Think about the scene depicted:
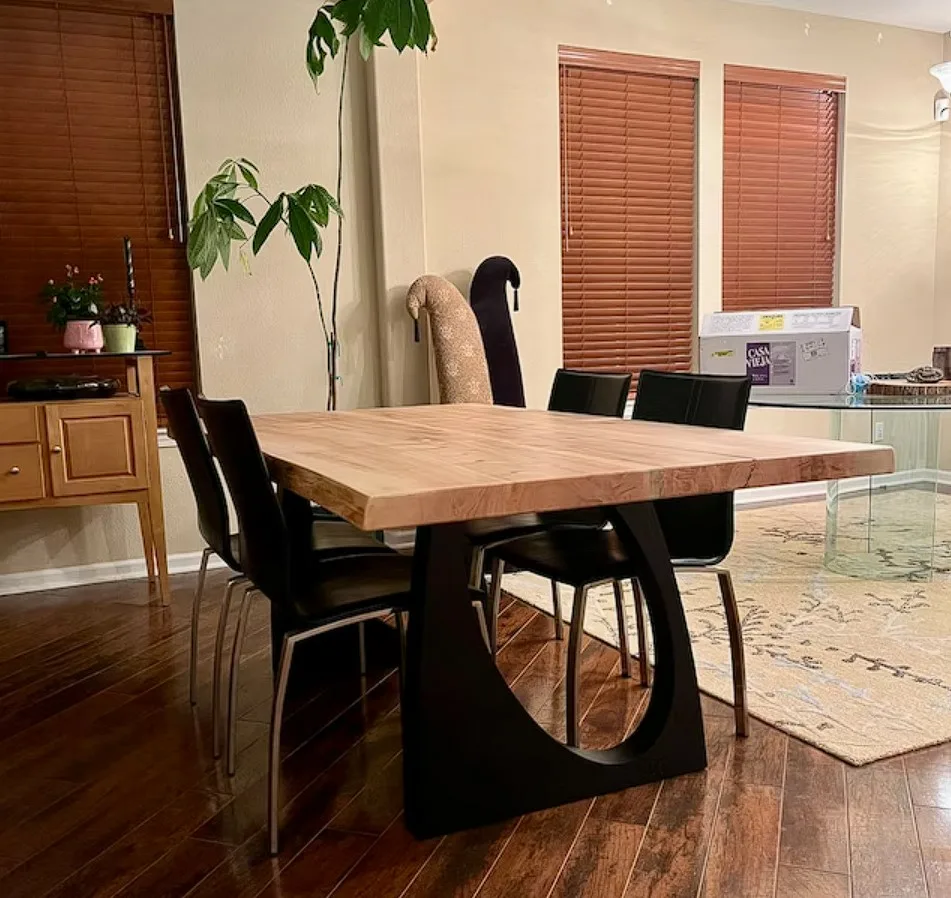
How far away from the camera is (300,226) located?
12.3ft

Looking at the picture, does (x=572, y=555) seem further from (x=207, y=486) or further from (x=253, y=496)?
(x=207, y=486)

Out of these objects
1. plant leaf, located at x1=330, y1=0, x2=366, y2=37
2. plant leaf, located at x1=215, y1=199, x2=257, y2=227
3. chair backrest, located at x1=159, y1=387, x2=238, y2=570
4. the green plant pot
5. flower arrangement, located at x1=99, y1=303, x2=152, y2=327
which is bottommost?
chair backrest, located at x1=159, y1=387, x2=238, y2=570

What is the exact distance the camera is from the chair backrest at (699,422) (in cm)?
235

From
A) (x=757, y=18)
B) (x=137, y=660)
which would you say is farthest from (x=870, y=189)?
(x=137, y=660)

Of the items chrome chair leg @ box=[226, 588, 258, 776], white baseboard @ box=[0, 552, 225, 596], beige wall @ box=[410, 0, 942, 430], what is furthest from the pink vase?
chrome chair leg @ box=[226, 588, 258, 776]

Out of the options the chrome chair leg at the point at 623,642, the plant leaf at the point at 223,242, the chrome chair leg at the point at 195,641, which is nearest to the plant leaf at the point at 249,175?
the plant leaf at the point at 223,242

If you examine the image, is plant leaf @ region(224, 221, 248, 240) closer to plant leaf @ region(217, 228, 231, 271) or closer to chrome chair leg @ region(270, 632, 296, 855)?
plant leaf @ region(217, 228, 231, 271)

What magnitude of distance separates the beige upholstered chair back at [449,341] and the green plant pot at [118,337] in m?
1.16

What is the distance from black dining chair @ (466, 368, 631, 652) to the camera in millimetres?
2613

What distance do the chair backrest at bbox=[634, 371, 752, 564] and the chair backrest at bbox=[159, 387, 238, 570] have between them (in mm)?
1087

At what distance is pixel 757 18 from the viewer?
5055 mm

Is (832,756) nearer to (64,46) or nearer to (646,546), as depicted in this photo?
(646,546)

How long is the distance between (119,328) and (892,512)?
336cm

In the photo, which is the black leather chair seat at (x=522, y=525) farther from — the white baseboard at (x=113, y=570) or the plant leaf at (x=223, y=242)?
the plant leaf at (x=223, y=242)
